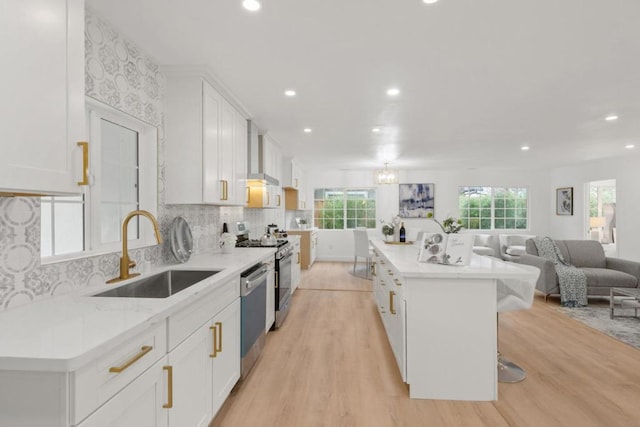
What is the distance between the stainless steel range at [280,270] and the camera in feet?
11.8

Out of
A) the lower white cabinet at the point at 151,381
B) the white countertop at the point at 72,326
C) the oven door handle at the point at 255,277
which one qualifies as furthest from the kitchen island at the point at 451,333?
the white countertop at the point at 72,326

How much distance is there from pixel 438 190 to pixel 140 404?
27.7 feet

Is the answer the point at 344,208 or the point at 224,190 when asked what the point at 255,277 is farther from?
the point at 344,208

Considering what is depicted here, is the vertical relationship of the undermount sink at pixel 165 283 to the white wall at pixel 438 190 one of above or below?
below

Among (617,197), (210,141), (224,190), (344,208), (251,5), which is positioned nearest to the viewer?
(251,5)

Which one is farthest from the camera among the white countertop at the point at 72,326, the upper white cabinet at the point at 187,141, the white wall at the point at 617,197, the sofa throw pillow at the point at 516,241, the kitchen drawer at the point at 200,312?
the sofa throw pillow at the point at 516,241

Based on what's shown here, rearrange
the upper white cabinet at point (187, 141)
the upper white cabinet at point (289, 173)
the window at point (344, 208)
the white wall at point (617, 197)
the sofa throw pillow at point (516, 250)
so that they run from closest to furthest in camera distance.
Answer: the upper white cabinet at point (187, 141) → the white wall at point (617, 197) → the upper white cabinet at point (289, 173) → the sofa throw pillow at point (516, 250) → the window at point (344, 208)

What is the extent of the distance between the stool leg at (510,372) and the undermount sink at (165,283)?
229 cm

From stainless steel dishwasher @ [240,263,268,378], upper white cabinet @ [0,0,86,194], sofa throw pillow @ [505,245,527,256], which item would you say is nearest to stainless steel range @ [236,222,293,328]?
stainless steel dishwasher @ [240,263,268,378]

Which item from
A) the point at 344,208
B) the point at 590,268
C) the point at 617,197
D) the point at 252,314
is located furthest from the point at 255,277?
the point at 617,197

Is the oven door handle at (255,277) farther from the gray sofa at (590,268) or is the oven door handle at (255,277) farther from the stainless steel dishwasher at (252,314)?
the gray sofa at (590,268)

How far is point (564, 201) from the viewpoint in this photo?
791 cm

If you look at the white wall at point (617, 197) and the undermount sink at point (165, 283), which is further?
the white wall at point (617, 197)

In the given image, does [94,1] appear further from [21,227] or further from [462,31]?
[462,31]
